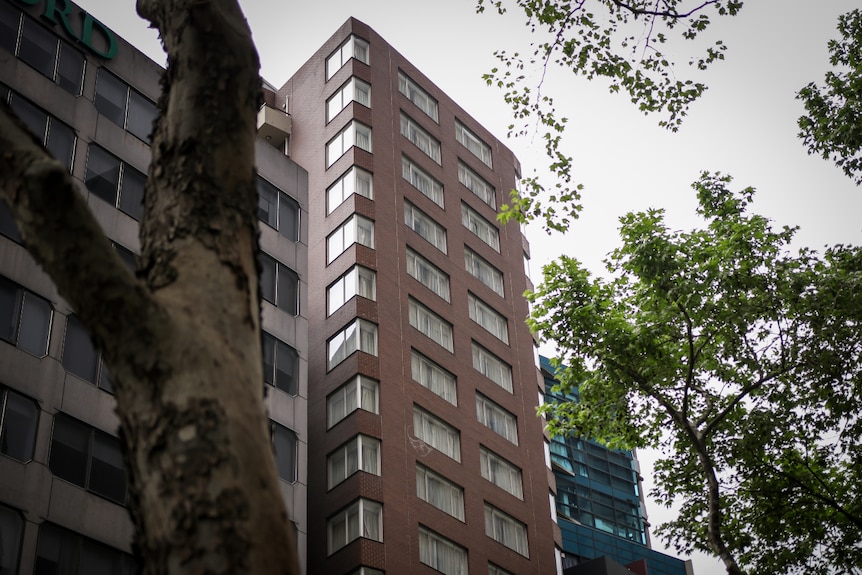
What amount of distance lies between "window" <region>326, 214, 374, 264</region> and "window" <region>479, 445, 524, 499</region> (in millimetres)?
11867

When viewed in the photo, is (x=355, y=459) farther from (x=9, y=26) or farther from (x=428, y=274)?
(x=9, y=26)

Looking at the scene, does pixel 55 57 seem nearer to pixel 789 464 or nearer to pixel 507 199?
pixel 789 464

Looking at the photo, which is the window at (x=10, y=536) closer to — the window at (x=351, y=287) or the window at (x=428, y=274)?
the window at (x=351, y=287)

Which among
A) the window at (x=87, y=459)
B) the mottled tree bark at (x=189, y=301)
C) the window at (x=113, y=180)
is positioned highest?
the window at (x=113, y=180)

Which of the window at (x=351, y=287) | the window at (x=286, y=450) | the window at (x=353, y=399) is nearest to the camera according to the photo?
the window at (x=286, y=450)

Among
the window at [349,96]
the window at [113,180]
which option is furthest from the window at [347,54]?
the window at [113,180]

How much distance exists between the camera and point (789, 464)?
27031 mm

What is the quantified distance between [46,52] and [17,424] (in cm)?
1339

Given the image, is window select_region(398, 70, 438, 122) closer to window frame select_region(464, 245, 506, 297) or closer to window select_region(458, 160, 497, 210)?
window select_region(458, 160, 497, 210)

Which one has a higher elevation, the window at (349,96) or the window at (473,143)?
the window at (473,143)

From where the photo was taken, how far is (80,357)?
3034cm

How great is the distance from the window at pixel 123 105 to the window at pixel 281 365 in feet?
27.7

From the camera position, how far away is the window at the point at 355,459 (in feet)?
144

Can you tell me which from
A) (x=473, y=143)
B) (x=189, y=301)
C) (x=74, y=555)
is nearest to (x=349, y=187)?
(x=473, y=143)
